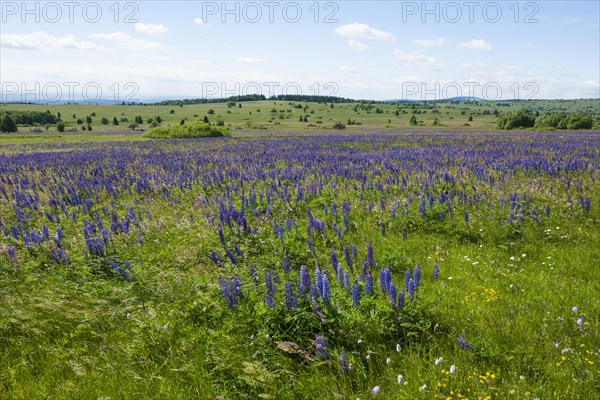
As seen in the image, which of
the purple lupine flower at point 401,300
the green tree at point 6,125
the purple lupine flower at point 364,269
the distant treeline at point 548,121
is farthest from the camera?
the green tree at point 6,125

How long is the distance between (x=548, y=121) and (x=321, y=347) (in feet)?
229

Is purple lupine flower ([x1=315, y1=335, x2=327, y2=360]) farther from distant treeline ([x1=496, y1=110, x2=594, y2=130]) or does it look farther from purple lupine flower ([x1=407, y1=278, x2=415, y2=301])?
distant treeline ([x1=496, y1=110, x2=594, y2=130])

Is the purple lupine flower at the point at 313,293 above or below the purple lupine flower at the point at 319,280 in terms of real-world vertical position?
below

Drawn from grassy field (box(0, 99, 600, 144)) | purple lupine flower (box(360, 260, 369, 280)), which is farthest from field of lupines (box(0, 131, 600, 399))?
grassy field (box(0, 99, 600, 144))

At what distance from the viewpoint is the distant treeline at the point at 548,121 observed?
Answer: 54.1 metres

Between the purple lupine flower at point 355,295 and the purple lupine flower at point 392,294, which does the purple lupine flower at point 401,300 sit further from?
the purple lupine flower at point 355,295

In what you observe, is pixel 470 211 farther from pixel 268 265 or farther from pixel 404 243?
pixel 268 265

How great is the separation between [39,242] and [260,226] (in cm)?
389

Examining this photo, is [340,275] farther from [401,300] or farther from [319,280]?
[401,300]

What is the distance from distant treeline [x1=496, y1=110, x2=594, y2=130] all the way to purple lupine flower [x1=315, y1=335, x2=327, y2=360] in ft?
213

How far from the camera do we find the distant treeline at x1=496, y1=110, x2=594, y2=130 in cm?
5409

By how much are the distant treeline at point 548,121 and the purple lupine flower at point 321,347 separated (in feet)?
213

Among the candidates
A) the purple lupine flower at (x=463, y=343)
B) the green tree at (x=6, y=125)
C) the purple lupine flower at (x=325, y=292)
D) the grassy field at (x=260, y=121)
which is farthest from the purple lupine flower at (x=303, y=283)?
the green tree at (x=6, y=125)

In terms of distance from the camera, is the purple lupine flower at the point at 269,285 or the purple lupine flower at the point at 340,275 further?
the purple lupine flower at the point at 340,275
